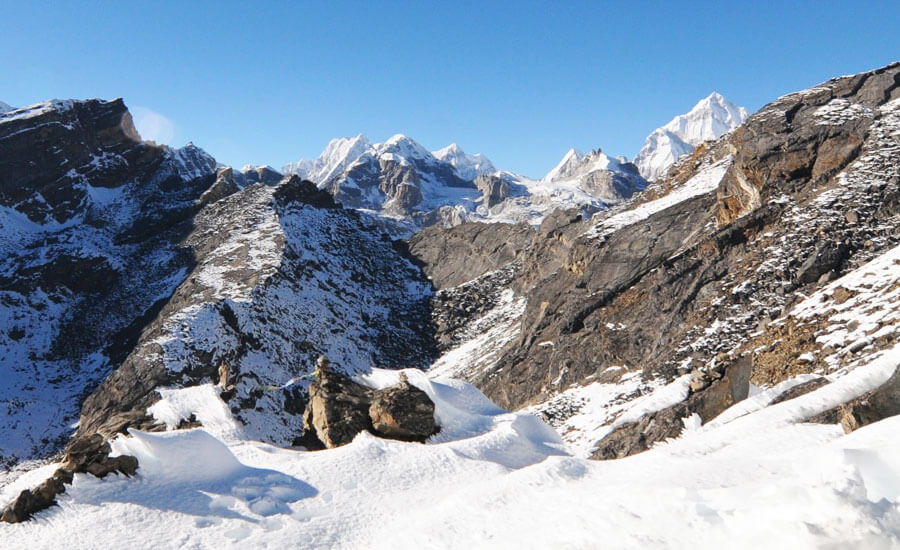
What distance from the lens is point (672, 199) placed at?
117ft

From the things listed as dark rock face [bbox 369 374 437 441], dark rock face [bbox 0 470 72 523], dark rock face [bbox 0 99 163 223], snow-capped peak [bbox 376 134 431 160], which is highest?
snow-capped peak [bbox 376 134 431 160]

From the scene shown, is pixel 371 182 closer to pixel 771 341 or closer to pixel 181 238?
pixel 181 238

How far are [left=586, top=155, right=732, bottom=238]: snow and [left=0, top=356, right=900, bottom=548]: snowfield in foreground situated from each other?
24.4m

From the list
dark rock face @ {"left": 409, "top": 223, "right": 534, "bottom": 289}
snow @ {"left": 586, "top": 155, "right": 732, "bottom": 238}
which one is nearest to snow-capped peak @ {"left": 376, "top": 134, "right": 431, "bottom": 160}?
dark rock face @ {"left": 409, "top": 223, "right": 534, "bottom": 289}

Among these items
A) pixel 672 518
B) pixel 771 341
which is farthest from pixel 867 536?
pixel 771 341

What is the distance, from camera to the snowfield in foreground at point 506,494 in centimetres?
555

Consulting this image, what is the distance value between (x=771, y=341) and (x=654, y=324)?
7.57 metres

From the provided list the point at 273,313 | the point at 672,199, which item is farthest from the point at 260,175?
the point at 672,199

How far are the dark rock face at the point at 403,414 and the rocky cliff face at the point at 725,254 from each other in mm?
10215

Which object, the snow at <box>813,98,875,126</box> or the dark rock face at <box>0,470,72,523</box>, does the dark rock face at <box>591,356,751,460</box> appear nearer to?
the dark rock face at <box>0,470,72,523</box>

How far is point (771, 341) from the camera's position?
1897 cm

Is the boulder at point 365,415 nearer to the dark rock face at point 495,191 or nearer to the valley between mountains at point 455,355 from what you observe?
the valley between mountains at point 455,355

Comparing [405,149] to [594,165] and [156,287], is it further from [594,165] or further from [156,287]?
[156,287]

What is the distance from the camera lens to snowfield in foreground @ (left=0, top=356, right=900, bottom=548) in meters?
5.55
